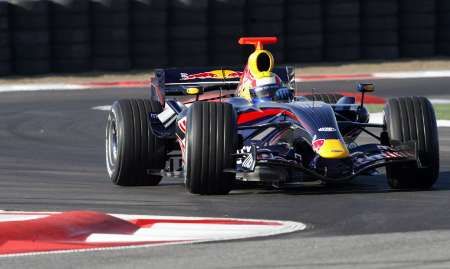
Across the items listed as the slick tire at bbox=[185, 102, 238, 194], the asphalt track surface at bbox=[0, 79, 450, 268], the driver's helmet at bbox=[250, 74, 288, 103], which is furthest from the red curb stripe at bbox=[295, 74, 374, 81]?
the slick tire at bbox=[185, 102, 238, 194]

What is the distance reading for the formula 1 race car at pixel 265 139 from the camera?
36.2 feet

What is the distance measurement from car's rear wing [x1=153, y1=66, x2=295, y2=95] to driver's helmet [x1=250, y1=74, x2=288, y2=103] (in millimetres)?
869

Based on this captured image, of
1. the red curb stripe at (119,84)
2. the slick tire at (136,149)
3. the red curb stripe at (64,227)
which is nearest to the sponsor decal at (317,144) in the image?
the slick tire at (136,149)

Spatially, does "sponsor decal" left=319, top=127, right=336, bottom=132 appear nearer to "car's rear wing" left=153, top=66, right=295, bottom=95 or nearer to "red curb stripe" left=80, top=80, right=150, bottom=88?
"car's rear wing" left=153, top=66, right=295, bottom=95

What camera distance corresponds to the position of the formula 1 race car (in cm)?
1102

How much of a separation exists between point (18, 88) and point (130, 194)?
15.0 metres

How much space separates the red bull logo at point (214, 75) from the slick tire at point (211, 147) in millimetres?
2817

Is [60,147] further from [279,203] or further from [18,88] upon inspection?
[18,88]

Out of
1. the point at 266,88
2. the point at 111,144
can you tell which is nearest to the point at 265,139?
the point at 266,88

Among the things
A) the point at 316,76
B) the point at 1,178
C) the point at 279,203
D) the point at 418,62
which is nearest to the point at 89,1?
the point at 316,76

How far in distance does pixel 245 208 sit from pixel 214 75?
3.84m

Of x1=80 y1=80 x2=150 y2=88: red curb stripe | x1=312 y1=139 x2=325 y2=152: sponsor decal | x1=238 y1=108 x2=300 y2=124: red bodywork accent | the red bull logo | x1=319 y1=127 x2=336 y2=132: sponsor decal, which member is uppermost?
the red bull logo

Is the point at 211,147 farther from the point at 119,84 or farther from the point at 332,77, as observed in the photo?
the point at 332,77

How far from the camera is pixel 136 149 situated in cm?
1238
